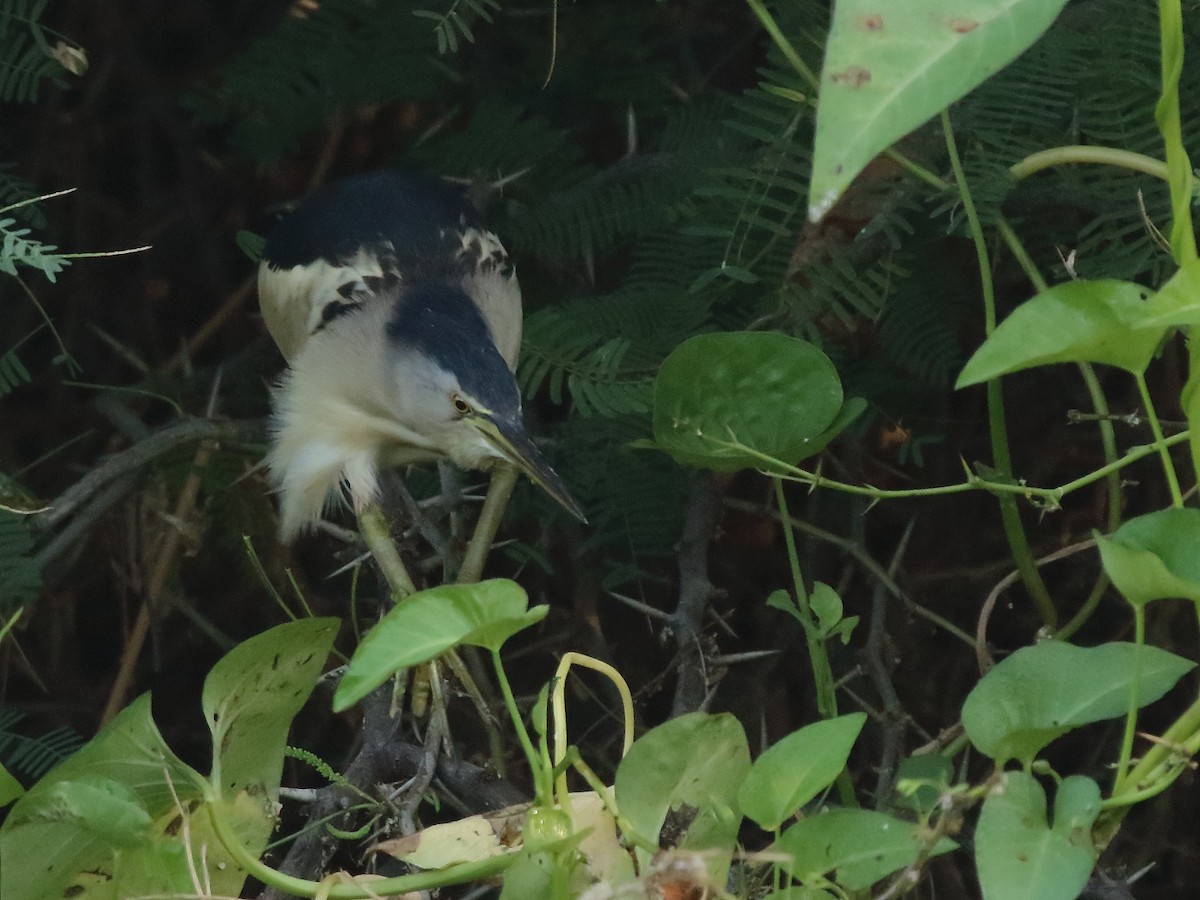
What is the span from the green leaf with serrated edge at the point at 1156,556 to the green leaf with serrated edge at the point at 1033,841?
0.14 metres

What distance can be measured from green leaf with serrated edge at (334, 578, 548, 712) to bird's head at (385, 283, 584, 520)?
79 cm

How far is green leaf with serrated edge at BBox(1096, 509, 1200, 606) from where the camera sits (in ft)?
3.29

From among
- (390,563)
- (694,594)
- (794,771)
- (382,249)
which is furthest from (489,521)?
(794,771)

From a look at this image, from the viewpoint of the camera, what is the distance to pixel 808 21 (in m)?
1.88

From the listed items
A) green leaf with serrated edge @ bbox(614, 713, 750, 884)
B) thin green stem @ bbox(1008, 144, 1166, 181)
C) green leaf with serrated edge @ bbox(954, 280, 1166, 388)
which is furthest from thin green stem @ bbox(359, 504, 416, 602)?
green leaf with serrated edge @ bbox(954, 280, 1166, 388)

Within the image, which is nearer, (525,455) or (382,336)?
(525,455)

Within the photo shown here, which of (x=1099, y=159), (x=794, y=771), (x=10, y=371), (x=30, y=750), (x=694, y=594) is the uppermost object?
(x=1099, y=159)

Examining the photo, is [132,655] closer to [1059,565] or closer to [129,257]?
[129,257]

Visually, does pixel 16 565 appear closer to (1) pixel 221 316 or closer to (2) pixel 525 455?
(2) pixel 525 455

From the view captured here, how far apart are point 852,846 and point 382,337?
4.69 ft

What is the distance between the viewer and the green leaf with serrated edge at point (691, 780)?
3.57 ft

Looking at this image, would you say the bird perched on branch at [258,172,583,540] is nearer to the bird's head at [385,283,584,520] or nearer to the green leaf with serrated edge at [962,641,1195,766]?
the bird's head at [385,283,584,520]

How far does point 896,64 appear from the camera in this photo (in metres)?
0.86

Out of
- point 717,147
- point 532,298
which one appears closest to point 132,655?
point 532,298
